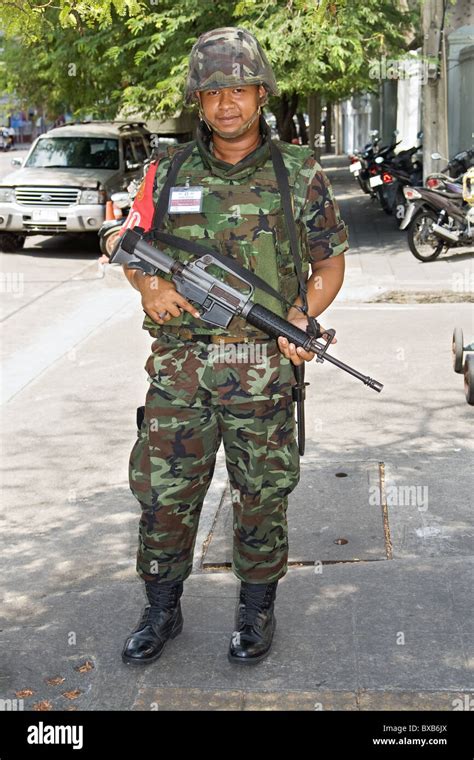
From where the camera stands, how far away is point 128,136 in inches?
665

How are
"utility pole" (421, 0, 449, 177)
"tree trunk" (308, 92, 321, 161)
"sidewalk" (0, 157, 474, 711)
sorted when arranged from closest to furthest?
"sidewalk" (0, 157, 474, 711)
"utility pole" (421, 0, 449, 177)
"tree trunk" (308, 92, 321, 161)

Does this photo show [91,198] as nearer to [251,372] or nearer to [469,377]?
[469,377]

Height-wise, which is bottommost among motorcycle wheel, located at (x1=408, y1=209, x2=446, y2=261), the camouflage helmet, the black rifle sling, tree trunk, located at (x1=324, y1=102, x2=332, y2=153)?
tree trunk, located at (x1=324, y1=102, x2=332, y2=153)

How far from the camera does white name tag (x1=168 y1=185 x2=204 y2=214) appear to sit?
3.45 m

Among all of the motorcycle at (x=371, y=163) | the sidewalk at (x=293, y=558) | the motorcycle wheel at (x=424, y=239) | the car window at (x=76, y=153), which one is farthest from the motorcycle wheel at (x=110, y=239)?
the motorcycle at (x=371, y=163)

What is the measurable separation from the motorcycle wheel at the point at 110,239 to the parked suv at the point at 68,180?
11.5m

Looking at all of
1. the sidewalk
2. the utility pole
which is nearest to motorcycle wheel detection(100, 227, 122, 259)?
the sidewalk

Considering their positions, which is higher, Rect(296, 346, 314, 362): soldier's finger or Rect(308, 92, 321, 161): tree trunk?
Rect(296, 346, 314, 362): soldier's finger

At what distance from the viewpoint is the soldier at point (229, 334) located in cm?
346

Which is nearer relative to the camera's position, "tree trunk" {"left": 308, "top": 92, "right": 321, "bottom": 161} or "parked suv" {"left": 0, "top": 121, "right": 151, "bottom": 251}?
"parked suv" {"left": 0, "top": 121, "right": 151, "bottom": 251}

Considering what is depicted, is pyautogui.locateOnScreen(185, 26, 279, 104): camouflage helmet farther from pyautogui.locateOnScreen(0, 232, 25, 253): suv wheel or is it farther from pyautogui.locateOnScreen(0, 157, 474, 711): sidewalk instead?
pyautogui.locateOnScreen(0, 232, 25, 253): suv wheel

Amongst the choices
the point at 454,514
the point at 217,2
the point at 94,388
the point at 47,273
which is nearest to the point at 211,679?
the point at 454,514

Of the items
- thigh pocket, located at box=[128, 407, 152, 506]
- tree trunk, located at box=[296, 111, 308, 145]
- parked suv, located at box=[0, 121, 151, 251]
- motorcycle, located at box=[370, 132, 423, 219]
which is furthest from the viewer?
tree trunk, located at box=[296, 111, 308, 145]

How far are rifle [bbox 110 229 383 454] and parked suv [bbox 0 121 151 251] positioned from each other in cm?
1187
